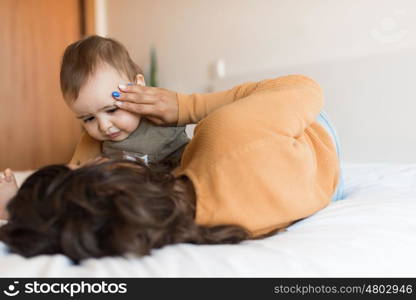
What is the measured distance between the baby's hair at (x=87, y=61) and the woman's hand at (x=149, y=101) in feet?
0.28

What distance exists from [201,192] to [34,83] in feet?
10.2

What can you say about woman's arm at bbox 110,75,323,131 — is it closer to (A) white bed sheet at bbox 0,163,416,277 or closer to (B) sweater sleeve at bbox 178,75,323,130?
(B) sweater sleeve at bbox 178,75,323,130

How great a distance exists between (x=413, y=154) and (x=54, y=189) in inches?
74.3

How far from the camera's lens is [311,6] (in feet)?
7.70

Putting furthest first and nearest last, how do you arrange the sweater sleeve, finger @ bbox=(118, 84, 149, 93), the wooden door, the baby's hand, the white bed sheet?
the wooden door
finger @ bbox=(118, 84, 149, 93)
the baby's hand
the sweater sleeve
the white bed sheet

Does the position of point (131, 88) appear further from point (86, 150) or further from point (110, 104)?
point (86, 150)

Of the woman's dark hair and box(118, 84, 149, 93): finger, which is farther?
box(118, 84, 149, 93): finger

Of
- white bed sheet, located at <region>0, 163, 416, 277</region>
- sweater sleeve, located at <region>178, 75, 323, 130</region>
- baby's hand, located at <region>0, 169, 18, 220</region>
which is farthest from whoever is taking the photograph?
baby's hand, located at <region>0, 169, 18, 220</region>

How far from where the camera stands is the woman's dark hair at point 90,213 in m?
0.56

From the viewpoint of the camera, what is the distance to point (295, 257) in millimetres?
619

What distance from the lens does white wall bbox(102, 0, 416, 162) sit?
2098 mm

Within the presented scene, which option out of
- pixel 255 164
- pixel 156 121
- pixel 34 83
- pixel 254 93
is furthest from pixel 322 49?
pixel 34 83

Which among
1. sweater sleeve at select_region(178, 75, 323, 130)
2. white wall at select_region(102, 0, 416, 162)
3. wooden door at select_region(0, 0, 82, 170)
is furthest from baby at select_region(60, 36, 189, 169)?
wooden door at select_region(0, 0, 82, 170)

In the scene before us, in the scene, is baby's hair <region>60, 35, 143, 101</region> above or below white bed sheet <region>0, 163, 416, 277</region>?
above
